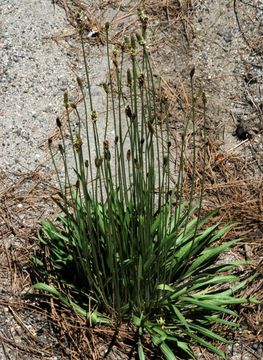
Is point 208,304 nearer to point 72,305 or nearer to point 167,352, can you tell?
point 167,352

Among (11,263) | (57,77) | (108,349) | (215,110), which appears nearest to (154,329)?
(108,349)

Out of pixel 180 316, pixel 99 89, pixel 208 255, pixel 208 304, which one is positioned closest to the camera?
pixel 180 316

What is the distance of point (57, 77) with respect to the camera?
4.89 metres

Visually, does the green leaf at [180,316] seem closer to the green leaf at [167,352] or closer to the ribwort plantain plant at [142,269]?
the ribwort plantain plant at [142,269]

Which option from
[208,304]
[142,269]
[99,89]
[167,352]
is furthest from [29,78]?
[167,352]

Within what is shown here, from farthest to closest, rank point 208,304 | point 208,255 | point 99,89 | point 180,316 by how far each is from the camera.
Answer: point 99,89, point 208,255, point 208,304, point 180,316

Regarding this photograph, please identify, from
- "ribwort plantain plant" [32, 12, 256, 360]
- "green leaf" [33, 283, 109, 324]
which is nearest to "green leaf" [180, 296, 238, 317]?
"ribwort plantain plant" [32, 12, 256, 360]

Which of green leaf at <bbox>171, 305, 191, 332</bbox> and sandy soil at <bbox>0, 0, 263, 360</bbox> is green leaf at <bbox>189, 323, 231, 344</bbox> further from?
sandy soil at <bbox>0, 0, 263, 360</bbox>

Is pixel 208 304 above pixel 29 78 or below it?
below

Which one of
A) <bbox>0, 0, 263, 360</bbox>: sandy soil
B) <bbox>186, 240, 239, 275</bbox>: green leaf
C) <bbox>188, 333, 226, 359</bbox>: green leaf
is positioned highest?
<bbox>0, 0, 263, 360</bbox>: sandy soil

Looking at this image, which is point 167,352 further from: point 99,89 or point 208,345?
point 99,89

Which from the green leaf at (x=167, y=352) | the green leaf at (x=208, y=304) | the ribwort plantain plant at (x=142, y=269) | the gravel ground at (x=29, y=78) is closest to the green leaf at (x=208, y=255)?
the ribwort plantain plant at (x=142, y=269)

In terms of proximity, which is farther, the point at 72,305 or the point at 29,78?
the point at 29,78

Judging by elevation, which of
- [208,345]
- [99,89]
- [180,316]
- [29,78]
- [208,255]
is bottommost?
[208,345]
